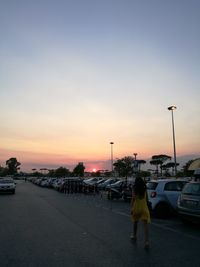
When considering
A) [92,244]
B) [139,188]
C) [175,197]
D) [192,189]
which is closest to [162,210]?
[175,197]

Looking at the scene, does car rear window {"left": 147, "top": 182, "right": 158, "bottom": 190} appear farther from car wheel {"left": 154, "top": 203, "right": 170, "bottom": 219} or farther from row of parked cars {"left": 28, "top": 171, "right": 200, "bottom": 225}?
car wheel {"left": 154, "top": 203, "right": 170, "bottom": 219}

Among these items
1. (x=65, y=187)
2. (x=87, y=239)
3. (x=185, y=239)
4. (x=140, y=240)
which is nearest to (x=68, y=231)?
(x=87, y=239)

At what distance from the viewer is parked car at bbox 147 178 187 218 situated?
55.1 feet

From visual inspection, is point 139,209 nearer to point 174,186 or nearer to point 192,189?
point 192,189

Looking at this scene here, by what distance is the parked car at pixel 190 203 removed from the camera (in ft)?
43.1

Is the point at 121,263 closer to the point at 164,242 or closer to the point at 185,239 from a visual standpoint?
the point at 164,242

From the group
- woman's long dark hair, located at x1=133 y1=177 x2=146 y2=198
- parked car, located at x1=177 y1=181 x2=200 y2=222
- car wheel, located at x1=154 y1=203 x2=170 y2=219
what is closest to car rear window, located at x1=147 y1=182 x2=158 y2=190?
car wheel, located at x1=154 y1=203 x2=170 y2=219

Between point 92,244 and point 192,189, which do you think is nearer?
point 92,244

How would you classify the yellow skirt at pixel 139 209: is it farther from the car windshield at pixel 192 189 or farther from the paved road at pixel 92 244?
the car windshield at pixel 192 189

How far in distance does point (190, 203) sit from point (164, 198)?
3381 mm

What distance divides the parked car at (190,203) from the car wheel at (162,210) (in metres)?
2.61

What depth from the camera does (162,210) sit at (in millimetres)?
16844

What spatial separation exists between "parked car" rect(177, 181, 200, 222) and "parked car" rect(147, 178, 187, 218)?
2.60m

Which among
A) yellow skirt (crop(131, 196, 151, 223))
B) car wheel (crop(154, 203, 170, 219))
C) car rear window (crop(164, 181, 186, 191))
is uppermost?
car rear window (crop(164, 181, 186, 191))
